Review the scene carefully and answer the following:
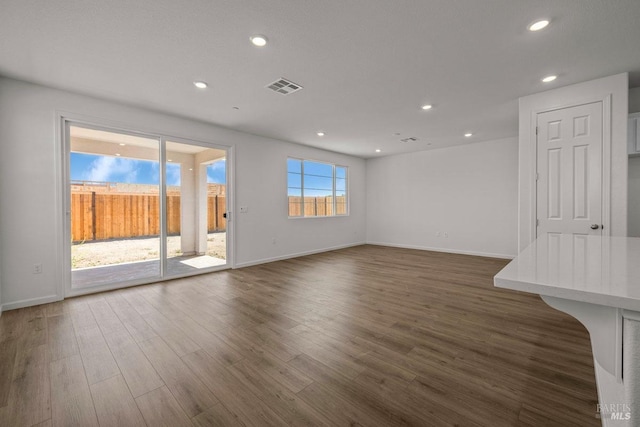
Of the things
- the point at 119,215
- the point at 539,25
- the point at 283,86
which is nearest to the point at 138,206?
the point at 119,215

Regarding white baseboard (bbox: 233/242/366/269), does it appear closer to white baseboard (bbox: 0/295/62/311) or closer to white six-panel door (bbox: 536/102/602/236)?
white baseboard (bbox: 0/295/62/311)

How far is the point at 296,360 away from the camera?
6.44 feet

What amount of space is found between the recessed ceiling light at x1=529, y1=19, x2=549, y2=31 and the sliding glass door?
4557mm

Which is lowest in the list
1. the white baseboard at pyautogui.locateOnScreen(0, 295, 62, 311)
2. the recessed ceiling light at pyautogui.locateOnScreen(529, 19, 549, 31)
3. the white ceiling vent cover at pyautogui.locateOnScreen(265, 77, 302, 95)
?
the white baseboard at pyautogui.locateOnScreen(0, 295, 62, 311)

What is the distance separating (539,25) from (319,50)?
182cm

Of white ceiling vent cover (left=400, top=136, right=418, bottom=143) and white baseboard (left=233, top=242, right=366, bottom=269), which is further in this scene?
white ceiling vent cover (left=400, top=136, right=418, bottom=143)

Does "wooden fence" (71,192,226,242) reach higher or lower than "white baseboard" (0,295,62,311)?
higher

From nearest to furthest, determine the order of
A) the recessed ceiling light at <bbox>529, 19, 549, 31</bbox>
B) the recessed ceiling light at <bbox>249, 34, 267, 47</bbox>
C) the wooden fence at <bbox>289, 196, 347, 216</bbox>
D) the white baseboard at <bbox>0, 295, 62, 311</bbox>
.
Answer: the recessed ceiling light at <bbox>529, 19, 549, 31</bbox> < the recessed ceiling light at <bbox>249, 34, 267, 47</bbox> < the white baseboard at <bbox>0, 295, 62, 311</bbox> < the wooden fence at <bbox>289, 196, 347, 216</bbox>

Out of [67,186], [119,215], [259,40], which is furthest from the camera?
[119,215]

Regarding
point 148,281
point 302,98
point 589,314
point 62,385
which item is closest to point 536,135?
point 302,98

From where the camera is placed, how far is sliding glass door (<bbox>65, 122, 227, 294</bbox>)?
3.65 metres

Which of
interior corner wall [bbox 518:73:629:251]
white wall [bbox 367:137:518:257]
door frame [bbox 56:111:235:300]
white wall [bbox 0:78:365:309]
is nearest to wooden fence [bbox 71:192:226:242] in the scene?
door frame [bbox 56:111:235:300]

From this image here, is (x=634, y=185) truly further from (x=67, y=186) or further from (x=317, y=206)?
(x=67, y=186)

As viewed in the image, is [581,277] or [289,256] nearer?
[581,277]
